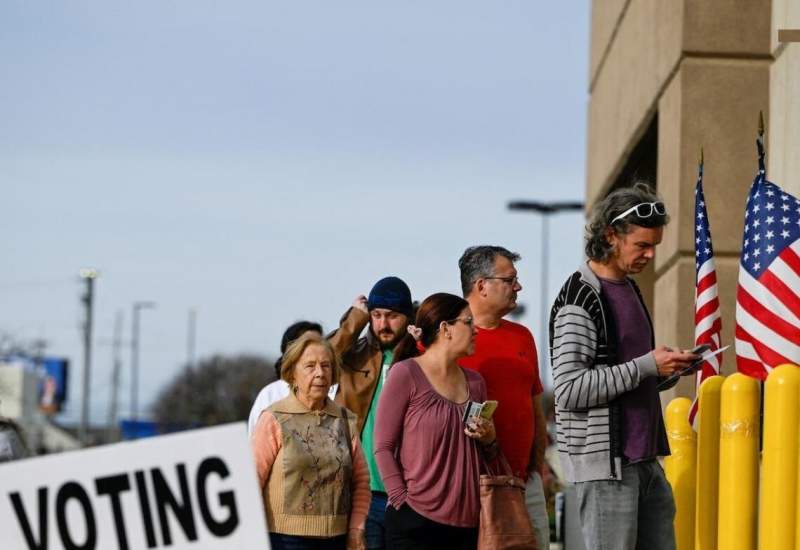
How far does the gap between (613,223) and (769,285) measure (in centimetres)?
209

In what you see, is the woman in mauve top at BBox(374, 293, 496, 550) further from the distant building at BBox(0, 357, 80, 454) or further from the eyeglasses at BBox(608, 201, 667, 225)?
the distant building at BBox(0, 357, 80, 454)

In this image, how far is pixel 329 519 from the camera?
800cm

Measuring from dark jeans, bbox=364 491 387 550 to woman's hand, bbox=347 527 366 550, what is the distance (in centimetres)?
63

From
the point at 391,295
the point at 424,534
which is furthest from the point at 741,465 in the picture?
the point at 391,295

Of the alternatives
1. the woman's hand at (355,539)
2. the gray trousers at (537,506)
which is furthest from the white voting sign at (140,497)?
the gray trousers at (537,506)

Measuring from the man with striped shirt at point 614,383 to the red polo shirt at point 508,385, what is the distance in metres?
0.70

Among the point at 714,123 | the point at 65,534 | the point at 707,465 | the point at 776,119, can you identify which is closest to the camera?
the point at 65,534

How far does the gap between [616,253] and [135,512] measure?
242 cm

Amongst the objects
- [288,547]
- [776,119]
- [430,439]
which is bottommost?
[288,547]

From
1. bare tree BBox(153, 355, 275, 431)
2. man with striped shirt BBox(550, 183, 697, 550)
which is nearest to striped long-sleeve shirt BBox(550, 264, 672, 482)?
man with striped shirt BBox(550, 183, 697, 550)

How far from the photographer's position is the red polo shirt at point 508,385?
26.6ft

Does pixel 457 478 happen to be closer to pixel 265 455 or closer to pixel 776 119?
pixel 265 455

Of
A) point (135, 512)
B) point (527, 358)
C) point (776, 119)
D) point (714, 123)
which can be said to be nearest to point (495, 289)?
point (527, 358)

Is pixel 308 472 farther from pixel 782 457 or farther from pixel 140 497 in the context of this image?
pixel 140 497
